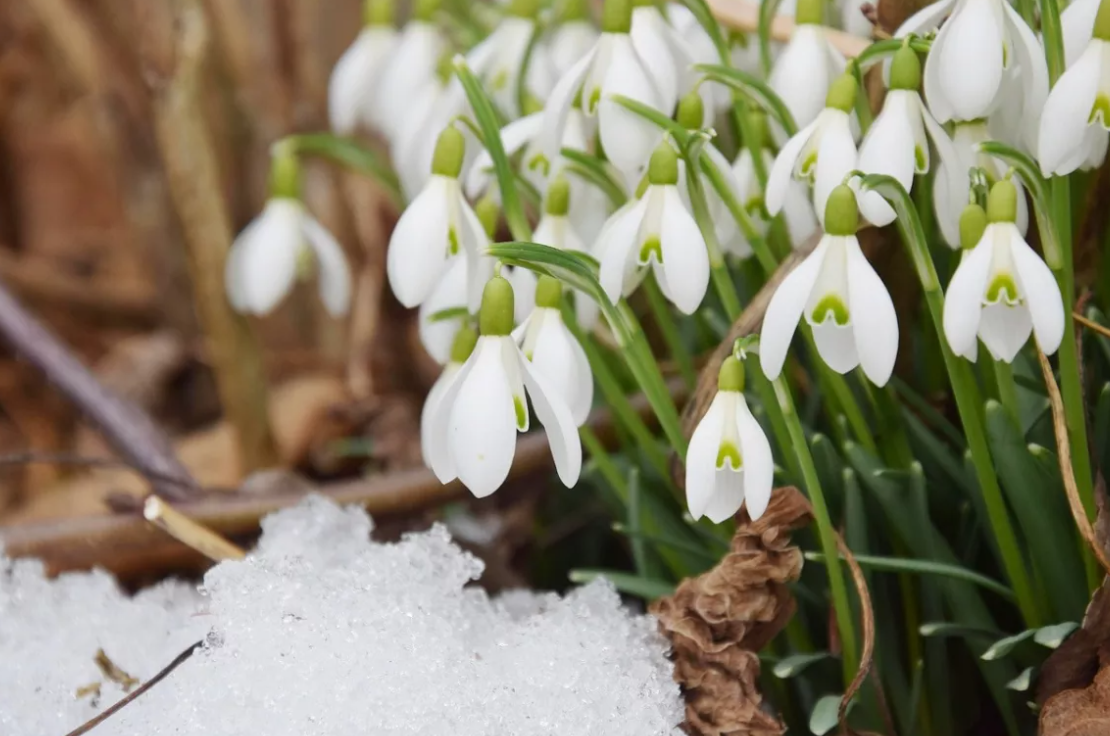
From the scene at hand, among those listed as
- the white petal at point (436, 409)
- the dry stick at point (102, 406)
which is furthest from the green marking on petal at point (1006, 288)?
the dry stick at point (102, 406)

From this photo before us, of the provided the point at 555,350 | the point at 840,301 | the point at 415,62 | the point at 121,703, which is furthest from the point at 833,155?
the point at 121,703

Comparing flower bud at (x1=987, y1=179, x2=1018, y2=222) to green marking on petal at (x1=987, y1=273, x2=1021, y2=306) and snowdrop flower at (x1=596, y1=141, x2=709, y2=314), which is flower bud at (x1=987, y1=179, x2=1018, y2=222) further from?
snowdrop flower at (x1=596, y1=141, x2=709, y2=314)

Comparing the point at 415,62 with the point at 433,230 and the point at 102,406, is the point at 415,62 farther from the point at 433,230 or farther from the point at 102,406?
the point at 102,406

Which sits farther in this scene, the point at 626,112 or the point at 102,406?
the point at 102,406

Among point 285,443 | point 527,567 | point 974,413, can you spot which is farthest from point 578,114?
point 285,443

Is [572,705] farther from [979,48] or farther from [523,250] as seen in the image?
[979,48]

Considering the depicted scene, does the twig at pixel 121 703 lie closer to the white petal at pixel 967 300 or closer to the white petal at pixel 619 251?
the white petal at pixel 619 251

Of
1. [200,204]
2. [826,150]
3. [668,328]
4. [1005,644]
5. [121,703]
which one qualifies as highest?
[200,204]

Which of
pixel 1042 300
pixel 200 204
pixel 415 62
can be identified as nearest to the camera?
pixel 1042 300
